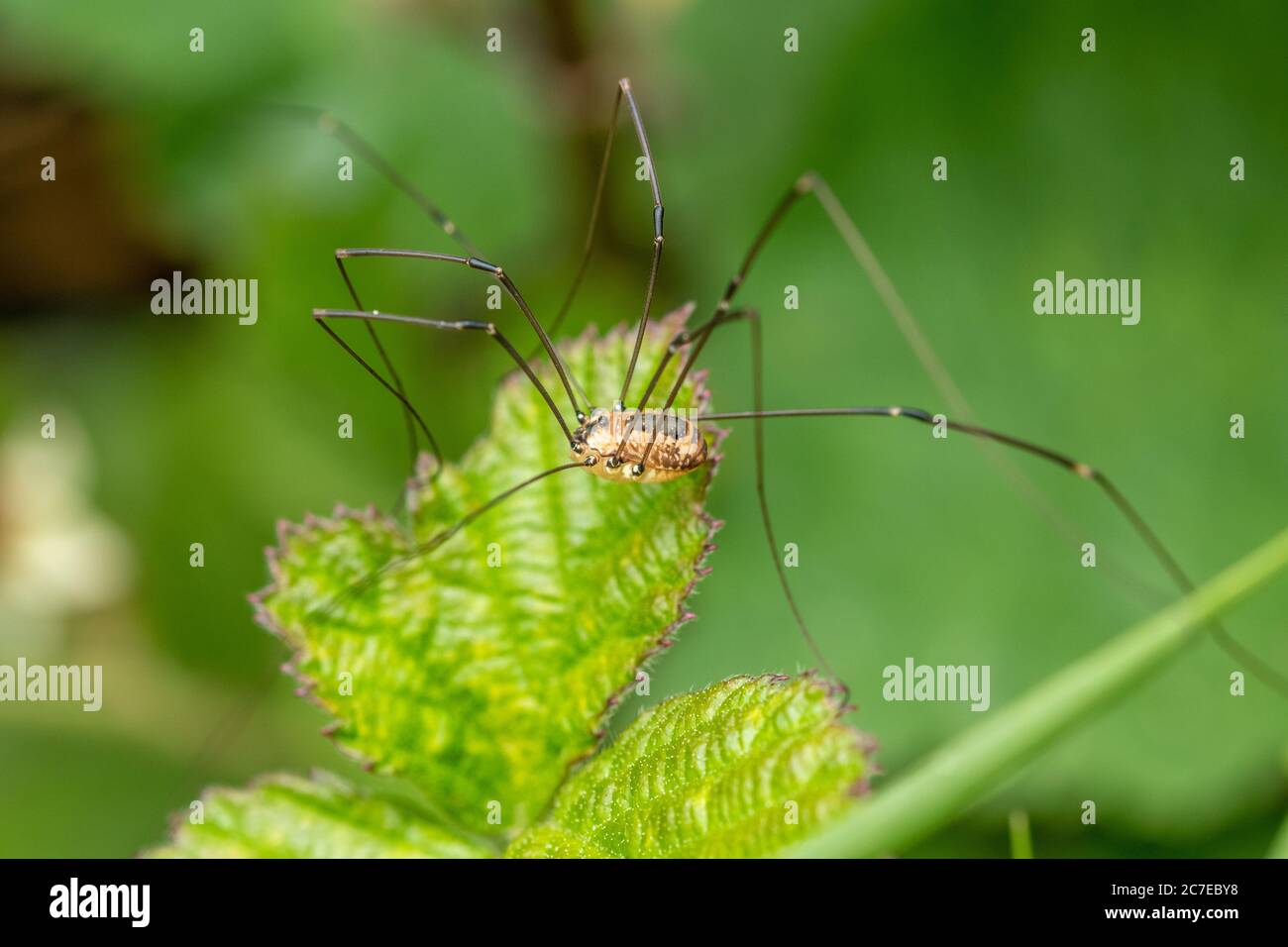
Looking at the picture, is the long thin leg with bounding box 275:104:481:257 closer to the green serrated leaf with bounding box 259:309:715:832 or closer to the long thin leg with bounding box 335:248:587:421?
the long thin leg with bounding box 335:248:587:421

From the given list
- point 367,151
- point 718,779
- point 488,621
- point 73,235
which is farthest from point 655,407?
point 73,235

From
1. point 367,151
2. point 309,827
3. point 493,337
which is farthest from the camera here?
point 367,151

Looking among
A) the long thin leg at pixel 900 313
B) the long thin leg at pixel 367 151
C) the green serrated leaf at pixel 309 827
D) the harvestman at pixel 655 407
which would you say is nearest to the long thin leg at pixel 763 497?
the harvestman at pixel 655 407

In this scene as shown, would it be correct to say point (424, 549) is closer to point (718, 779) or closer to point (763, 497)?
point (718, 779)

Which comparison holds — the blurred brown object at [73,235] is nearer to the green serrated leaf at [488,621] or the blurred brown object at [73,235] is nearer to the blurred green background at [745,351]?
the blurred green background at [745,351]

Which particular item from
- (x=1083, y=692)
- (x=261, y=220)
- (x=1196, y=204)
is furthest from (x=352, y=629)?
(x=1196, y=204)

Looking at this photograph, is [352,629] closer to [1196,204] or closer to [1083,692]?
[1083,692]

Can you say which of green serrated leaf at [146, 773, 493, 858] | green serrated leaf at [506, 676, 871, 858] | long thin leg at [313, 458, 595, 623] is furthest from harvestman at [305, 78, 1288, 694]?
green serrated leaf at [506, 676, 871, 858]

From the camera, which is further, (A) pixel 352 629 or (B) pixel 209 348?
(B) pixel 209 348
